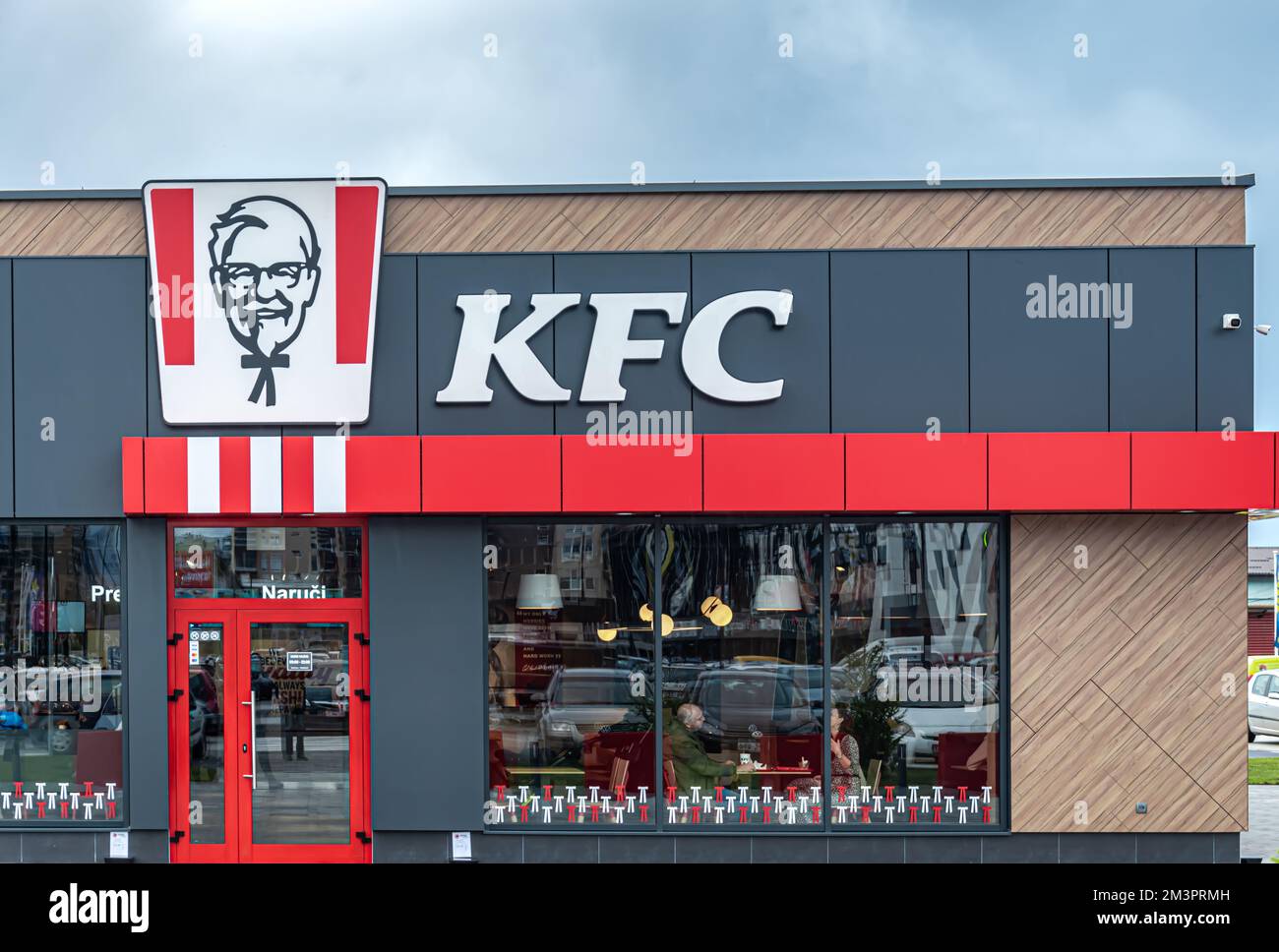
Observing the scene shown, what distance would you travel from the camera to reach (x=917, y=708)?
8.51 metres

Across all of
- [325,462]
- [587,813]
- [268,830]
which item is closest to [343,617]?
[325,462]

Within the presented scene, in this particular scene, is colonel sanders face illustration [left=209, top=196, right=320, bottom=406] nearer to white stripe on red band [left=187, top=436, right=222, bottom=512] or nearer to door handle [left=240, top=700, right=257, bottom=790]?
white stripe on red band [left=187, top=436, right=222, bottom=512]

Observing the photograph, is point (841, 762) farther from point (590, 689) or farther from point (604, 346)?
point (604, 346)

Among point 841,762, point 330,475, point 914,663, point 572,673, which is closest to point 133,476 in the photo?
point 330,475

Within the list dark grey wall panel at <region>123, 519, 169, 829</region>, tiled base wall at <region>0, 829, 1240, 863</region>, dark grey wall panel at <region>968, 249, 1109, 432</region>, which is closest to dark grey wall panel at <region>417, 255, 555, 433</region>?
dark grey wall panel at <region>123, 519, 169, 829</region>

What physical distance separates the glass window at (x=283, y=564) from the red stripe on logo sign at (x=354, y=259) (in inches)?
66.8

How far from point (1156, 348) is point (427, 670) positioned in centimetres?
707

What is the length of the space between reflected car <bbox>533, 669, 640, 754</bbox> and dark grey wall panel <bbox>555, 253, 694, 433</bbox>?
2.25 m

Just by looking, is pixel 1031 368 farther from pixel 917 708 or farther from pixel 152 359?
pixel 152 359

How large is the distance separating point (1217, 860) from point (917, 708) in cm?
267

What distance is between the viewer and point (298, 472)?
26.4 feet

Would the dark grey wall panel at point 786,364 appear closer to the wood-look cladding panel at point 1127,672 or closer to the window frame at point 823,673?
the window frame at point 823,673

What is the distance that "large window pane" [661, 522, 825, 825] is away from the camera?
8.45 meters

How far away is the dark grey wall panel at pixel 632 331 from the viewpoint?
8.36 m
